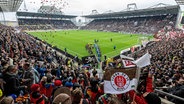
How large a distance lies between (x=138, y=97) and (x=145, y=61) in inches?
76.2

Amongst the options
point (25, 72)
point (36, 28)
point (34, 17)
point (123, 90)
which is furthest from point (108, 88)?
point (34, 17)

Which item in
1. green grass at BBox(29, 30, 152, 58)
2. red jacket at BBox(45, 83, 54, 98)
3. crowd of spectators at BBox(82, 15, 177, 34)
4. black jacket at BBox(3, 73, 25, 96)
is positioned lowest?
green grass at BBox(29, 30, 152, 58)

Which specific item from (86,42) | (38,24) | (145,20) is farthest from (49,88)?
(38,24)

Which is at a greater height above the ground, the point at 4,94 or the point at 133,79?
the point at 133,79

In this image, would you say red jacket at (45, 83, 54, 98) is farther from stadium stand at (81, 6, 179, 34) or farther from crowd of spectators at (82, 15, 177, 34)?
crowd of spectators at (82, 15, 177, 34)

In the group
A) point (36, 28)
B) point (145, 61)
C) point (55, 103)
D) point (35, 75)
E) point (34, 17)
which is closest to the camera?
point (55, 103)

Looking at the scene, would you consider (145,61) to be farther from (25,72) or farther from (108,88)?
(25,72)

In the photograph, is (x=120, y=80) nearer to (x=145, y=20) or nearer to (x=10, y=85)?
(x=10, y=85)

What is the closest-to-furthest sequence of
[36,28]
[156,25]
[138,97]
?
[138,97]
[156,25]
[36,28]

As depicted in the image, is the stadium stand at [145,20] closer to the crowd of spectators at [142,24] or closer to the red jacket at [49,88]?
the crowd of spectators at [142,24]

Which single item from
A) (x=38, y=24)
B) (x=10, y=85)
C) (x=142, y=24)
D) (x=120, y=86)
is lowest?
(x=142, y=24)

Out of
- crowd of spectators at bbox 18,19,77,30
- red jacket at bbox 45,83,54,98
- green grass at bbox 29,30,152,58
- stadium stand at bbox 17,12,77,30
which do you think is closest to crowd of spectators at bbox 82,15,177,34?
green grass at bbox 29,30,152,58

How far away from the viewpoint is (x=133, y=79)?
4.46 m

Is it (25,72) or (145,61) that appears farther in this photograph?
(25,72)
